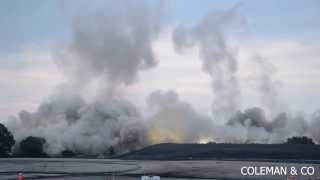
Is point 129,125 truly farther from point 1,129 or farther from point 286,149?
point 286,149

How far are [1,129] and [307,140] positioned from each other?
240ft

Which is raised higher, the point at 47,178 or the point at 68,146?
the point at 68,146

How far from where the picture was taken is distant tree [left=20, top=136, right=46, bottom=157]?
116 meters

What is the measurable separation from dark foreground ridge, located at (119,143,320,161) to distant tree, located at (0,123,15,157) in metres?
30.6

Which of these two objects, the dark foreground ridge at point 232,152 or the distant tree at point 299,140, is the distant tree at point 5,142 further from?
the distant tree at point 299,140

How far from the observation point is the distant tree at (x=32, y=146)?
116m

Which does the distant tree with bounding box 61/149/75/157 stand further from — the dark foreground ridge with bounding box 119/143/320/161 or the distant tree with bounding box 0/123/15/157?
the dark foreground ridge with bounding box 119/143/320/161

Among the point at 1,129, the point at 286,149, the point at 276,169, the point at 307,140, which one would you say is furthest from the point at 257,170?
the point at 1,129

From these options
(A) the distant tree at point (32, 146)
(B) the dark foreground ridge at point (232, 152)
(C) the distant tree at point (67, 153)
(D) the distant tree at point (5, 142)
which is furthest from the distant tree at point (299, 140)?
(D) the distant tree at point (5, 142)

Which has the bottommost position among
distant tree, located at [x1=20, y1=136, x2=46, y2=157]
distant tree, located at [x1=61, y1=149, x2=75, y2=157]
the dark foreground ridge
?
the dark foreground ridge

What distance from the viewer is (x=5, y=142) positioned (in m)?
112

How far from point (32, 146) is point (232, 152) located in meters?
51.2

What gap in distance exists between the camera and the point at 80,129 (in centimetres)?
13275

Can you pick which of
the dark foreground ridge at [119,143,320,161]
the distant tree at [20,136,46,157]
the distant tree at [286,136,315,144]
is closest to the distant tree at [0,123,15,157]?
the distant tree at [20,136,46,157]
